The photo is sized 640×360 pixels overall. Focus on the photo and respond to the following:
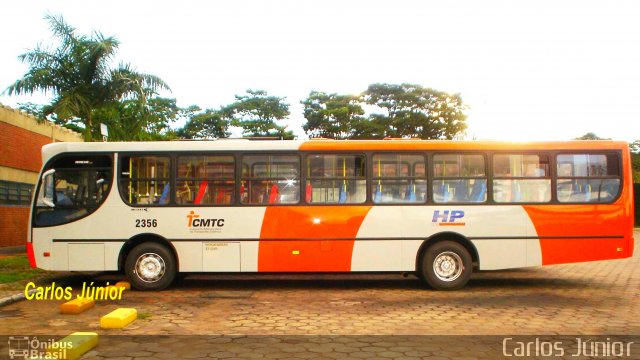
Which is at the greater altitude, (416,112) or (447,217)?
(416,112)

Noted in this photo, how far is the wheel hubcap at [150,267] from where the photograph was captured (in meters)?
10.2

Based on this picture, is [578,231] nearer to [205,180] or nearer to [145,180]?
[205,180]

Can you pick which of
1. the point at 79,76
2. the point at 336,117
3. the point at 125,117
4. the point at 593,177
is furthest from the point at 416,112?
the point at 593,177

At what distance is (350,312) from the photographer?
8.31 meters

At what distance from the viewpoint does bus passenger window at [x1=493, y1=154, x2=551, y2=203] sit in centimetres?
1052

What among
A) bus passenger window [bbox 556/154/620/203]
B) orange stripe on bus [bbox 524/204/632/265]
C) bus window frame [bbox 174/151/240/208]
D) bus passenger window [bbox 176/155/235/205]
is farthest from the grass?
bus passenger window [bbox 556/154/620/203]

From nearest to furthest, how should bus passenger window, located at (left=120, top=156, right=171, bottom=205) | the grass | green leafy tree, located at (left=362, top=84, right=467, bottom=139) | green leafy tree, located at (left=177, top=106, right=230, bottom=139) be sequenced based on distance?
bus passenger window, located at (left=120, top=156, right=171, bottom=205) < the grass < green leafy tree, located at (left=362, top=84, right=467, bottom=139) < green leafy tree, located at (left=177, top=106, right=230, bottom=139)

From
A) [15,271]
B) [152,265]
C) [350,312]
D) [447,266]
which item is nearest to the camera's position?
[350,312]

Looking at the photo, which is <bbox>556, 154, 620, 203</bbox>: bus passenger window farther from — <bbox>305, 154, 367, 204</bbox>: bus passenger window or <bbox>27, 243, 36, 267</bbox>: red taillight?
<bbox>27, 243, 36, 267</bbox>: red taillight

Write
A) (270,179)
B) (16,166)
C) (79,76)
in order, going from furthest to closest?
(16,166) < (79,76) < (270,179)

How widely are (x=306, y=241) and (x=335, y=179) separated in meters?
1.29

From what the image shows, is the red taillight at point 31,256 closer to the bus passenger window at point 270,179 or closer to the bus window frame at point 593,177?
the bus passenger window at point 270,179

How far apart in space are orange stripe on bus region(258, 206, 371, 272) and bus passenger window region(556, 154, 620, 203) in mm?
3878

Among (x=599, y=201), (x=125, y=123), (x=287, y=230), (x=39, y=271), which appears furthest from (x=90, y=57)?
(x=599, y=201)
